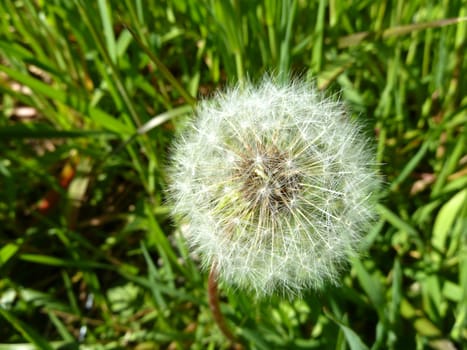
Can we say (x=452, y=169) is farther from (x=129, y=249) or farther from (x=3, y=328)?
(x=3, y=328)

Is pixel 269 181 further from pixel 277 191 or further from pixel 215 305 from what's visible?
pixel 215 305

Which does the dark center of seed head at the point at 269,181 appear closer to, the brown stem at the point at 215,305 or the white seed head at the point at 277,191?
the white seed head at the point at 277,191

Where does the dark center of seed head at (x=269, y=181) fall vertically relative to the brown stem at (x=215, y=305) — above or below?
above

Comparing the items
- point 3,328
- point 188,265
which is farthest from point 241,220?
point 3,328

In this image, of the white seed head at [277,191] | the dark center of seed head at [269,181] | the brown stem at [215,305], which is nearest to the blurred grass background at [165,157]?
the brown stem at [215,305]

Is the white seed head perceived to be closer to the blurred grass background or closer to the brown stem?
the brown stem

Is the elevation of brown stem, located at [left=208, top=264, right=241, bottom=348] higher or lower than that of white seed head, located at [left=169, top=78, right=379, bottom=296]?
lower

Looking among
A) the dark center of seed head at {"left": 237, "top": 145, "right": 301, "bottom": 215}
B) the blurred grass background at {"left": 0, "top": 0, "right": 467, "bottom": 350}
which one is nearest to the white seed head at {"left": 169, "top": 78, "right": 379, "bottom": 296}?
the dark center of seed head at {"left": 237, "top": 145, "right": 301, "bottom": 215}
